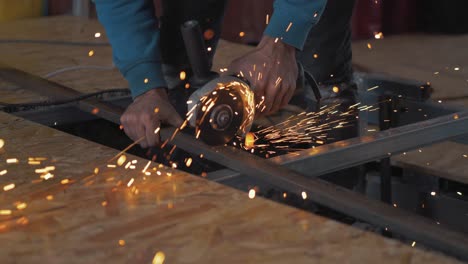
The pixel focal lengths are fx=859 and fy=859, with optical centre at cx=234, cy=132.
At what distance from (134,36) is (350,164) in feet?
2.04

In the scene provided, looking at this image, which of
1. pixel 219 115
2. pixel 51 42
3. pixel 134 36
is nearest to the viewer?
pixel 219 115

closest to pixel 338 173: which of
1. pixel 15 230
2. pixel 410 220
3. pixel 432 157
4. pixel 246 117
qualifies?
pixel 432 157

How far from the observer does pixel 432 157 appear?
2318 millimetres

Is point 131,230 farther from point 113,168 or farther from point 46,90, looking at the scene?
point 46,90

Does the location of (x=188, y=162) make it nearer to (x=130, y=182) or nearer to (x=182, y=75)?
(x=182, y=75)

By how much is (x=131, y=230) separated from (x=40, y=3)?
3251 millimetres

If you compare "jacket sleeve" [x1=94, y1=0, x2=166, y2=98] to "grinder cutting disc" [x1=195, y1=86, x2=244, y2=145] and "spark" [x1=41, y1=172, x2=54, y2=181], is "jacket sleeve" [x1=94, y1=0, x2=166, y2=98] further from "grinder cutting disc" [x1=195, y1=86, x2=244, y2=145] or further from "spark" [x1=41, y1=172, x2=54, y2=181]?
"spark" [x1=41, y1=172, x2=54, y2=181]

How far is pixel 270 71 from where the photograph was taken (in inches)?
76.9

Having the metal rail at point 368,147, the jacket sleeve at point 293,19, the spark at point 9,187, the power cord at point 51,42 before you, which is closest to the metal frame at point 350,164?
the metal rail at point 368,147

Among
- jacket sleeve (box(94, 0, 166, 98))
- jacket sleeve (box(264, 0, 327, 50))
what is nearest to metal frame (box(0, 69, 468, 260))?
jacket sleeve (box(94, 0, 166, 98))

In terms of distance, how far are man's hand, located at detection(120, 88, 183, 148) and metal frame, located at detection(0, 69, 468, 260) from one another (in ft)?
0.10

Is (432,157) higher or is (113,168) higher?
(113,168)

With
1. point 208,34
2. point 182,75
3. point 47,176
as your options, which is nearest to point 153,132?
point 47,176

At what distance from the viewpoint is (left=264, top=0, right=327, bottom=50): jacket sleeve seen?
201cm
